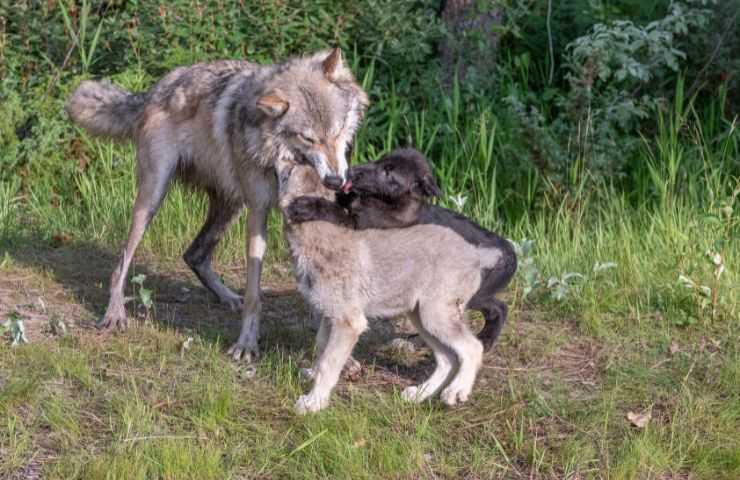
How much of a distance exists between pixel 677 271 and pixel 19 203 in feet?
16.4

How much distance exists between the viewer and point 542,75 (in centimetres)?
944

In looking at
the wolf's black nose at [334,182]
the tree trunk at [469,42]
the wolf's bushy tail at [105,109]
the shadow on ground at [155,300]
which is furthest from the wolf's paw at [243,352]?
the tree trunk at [469,42]

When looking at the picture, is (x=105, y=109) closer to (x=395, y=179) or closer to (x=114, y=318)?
(x=114, y=318)

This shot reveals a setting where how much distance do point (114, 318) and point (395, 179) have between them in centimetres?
195

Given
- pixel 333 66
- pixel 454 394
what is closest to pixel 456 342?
pixel 454 394

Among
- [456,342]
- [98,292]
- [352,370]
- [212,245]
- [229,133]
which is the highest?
[229,133]

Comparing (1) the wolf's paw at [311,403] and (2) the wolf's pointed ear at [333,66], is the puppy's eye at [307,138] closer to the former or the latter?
(2) the wolf's pointed ear at [333,66]

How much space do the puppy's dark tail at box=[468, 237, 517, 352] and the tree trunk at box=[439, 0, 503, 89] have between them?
12.8 ft

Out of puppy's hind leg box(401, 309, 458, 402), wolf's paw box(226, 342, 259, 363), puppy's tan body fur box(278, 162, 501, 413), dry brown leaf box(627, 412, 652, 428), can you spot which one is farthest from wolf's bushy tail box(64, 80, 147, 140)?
dry brown leaf box(627, 412, 652, 428)

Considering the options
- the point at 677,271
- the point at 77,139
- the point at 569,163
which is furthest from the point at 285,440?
the point at 77,139

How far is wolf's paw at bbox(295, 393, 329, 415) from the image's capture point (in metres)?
4.93

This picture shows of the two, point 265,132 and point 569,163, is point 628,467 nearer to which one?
point 265,132

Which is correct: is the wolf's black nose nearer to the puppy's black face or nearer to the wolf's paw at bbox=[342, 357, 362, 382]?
the puppy's black face

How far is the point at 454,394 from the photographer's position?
195 inches
